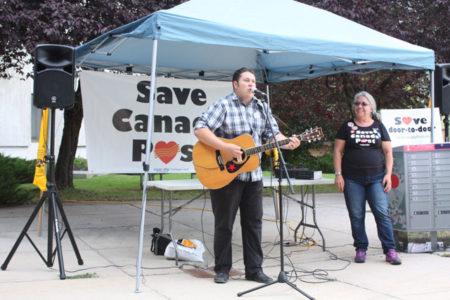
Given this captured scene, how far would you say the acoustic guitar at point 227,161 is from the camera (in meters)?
4.71

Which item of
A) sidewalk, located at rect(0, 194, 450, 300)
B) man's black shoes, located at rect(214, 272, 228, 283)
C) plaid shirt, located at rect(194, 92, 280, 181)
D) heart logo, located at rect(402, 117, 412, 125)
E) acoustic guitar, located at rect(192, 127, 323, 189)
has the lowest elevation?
sidewalk, located at rect(0, 194, 450, 300)

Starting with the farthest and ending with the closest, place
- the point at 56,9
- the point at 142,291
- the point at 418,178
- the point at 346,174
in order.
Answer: the point at 56,9 < the point at 418,178 < the point at 346,174 < the point at 142,291

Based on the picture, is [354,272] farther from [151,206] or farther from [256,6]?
[151,206]

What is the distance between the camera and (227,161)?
15.6 feet

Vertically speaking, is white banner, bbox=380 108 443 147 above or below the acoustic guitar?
above

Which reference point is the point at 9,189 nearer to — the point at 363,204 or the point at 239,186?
the point at 239,186

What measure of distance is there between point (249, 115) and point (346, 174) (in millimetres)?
1581

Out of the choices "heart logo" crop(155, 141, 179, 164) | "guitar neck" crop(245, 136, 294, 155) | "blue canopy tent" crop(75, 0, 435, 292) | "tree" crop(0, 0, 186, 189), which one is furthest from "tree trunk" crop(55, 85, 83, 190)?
"guitar neck" crop(245, 136, 294, 155)

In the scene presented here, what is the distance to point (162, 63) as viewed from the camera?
7855 millimetres

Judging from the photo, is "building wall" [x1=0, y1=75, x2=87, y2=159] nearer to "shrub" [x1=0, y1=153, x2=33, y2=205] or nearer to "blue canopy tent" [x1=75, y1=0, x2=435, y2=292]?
"shrub" [x1=0, y1=153, x2=33, y2=205]

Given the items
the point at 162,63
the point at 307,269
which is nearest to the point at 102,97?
the point at 162,63

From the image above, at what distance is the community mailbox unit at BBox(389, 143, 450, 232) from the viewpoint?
627cm

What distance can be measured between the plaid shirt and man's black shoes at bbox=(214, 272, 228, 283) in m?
0.93

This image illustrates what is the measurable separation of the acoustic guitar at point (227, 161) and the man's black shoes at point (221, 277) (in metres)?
0.85
